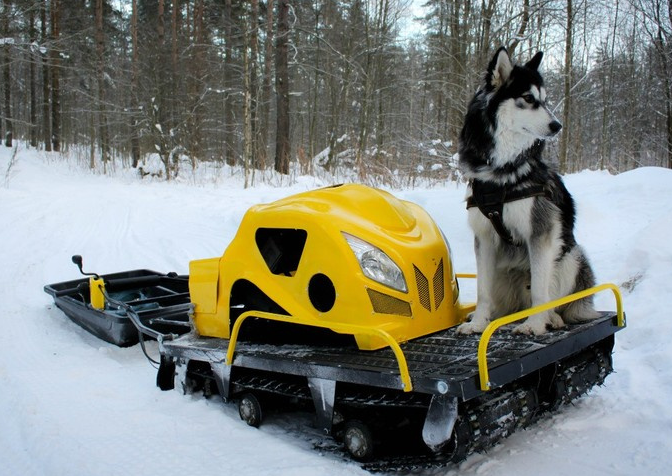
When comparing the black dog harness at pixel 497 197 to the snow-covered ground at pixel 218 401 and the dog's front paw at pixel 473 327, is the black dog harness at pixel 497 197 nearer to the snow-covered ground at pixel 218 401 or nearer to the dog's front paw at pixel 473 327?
the dog's front paw at pixel 473 327

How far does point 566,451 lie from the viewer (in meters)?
2.50

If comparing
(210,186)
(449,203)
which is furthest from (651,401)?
(210,186)

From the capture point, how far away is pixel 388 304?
2676mm

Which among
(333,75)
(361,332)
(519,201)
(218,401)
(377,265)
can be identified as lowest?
(218,401)

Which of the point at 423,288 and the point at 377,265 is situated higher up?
the point at 377,265

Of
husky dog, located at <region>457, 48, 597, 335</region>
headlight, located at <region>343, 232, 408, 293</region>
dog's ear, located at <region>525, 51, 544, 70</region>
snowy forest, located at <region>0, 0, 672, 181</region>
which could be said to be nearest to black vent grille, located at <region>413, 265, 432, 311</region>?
headlight, located at <region>343, 232, 408, 293</region>

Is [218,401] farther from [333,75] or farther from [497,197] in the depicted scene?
[333,75]

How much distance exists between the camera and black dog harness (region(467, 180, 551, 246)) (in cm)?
282

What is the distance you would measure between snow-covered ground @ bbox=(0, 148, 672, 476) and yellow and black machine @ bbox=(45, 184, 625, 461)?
0.56ft

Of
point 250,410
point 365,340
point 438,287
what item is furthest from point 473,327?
point 250,410

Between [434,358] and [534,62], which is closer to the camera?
[434,358]

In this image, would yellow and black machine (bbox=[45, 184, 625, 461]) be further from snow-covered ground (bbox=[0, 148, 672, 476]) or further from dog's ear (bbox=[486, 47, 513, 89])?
dog's ear (bbox=[486, 47, 513, 89])

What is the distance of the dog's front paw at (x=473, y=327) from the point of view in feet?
9.48

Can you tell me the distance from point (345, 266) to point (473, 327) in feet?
2.76
